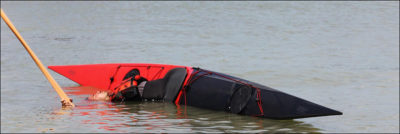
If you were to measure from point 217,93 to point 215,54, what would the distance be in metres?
8.43

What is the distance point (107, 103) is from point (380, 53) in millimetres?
9678

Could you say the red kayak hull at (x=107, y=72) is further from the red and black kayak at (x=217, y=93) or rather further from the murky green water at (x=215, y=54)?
the murky green water at (x=215, y=54)

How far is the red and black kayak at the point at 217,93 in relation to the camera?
7.86 m

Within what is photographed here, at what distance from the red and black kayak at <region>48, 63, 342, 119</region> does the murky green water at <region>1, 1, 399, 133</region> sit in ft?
0.52

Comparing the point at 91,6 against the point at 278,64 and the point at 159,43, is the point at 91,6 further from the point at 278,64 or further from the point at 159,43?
the point at 278,64

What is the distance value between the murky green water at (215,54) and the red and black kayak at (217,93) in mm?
159

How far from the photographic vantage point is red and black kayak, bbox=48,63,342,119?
7.86 m

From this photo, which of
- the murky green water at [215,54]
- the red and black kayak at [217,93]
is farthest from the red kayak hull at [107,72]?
the murky green water at [215,54]

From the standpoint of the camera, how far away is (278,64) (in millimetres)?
15094

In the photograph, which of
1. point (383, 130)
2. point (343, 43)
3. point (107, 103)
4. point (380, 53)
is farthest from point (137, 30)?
point (383, 130)

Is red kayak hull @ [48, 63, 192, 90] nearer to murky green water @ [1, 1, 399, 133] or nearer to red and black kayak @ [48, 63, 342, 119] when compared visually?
red and black kayak @ [48, 63, 342, 119]

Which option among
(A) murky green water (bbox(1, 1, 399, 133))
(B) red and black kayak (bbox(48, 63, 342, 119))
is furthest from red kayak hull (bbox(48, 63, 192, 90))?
(A) murky green water (bbox(1, 1, 399, 133))

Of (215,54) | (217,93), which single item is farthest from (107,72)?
(215,54)

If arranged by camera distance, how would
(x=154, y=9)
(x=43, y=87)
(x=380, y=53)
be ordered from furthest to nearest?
(x=154, y=9)
(x=380, y=53)
(x=43, y=87)
